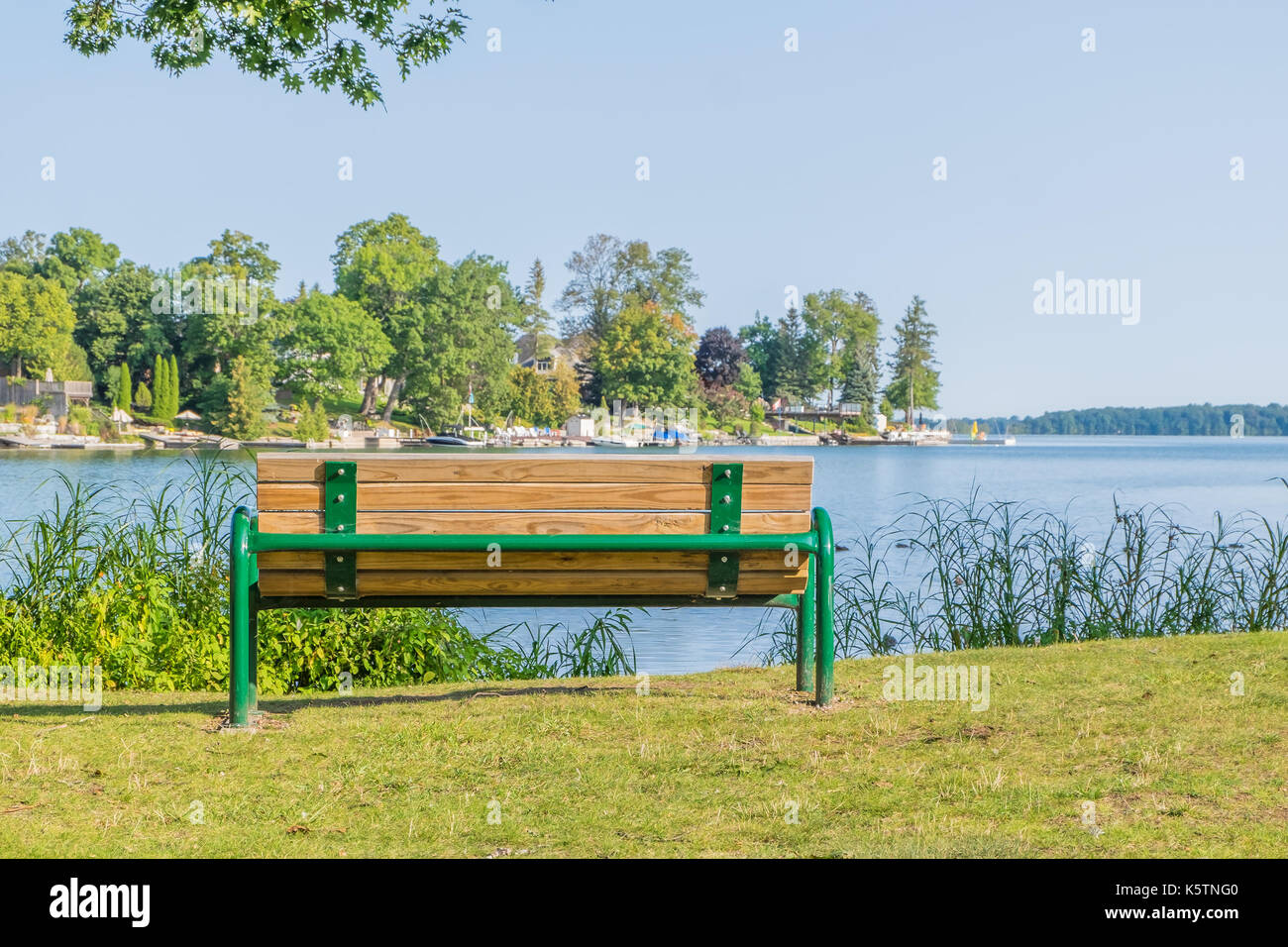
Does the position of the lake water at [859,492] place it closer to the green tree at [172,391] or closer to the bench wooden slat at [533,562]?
the bench wooden slat at [533,562]

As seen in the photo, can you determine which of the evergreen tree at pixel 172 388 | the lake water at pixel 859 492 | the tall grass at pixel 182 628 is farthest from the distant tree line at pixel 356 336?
the tall grass at pixel 182 628

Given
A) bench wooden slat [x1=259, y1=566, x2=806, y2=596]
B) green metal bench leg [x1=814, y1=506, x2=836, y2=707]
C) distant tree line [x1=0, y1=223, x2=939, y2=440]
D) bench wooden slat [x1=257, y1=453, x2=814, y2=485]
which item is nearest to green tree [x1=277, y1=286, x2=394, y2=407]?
distant tree line [x1=0, y1=223, x2=939, y2=440]

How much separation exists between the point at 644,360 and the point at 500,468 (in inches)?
3764

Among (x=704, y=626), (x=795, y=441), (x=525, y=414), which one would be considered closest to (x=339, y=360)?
(x=525, y=414)

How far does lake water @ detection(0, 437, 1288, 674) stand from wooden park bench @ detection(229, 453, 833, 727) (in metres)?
0.42

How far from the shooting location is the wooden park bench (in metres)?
4.39

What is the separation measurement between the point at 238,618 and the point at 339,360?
74.4 metres

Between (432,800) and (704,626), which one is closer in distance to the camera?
(432,800)

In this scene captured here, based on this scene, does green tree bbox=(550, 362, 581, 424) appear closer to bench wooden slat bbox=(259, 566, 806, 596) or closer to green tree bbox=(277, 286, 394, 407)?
green tree bbox=(277, 286, 394, 407)

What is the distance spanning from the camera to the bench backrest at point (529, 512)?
4391 mm

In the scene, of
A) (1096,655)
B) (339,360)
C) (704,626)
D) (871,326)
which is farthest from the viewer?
(871,326)

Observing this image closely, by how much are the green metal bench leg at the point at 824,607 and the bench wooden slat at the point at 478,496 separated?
2.01 ft
